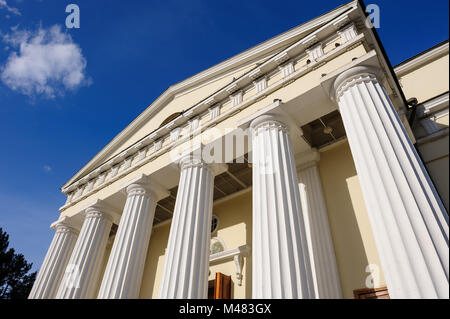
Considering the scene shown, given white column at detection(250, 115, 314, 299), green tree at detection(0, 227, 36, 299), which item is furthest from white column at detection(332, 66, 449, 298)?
green tree at detection(0, 227, 36, 299)

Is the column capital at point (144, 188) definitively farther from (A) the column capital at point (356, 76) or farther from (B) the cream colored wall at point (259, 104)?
(A) the column capital at point (356, 76)

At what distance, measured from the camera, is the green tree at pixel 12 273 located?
92.7 ft

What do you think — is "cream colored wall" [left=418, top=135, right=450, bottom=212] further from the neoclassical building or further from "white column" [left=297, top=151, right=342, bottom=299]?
"white column" [left=297, top=151, right=342, bottom=299]

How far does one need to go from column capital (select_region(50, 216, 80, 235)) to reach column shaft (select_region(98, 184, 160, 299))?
17.8 feet

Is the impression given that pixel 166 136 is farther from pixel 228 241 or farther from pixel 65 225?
pixel 65 225

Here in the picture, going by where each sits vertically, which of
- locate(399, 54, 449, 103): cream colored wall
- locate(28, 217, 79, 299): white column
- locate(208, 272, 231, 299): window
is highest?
locate(399, 54, 449, 103): cream colored wall

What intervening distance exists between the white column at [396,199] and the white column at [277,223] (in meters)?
1.61

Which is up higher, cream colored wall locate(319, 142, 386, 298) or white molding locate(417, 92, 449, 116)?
white molding locate(417, 92, 449, 116)

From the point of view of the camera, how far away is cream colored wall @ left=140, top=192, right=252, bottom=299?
10.7m

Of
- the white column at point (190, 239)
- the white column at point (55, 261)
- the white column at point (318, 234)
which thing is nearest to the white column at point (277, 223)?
the white column at point (318, 234)

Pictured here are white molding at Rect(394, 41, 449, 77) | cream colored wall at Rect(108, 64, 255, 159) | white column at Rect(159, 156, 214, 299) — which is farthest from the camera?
cream colored wall at Rect(108, 64, 255, 159)
